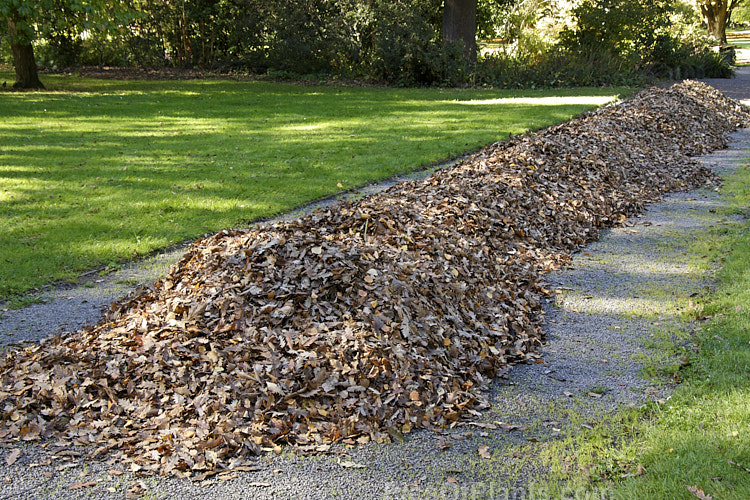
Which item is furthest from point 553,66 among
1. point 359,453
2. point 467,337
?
point 359,453

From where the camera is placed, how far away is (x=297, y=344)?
373 cm

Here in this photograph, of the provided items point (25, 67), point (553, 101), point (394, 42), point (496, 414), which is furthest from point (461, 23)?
point (496, 414)

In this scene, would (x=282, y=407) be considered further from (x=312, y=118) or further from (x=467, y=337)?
(x=312, y=118)

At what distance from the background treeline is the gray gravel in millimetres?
14795

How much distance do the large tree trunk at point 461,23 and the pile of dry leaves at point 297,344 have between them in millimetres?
15231

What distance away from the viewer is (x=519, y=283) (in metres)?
5.17

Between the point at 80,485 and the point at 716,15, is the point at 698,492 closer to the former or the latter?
the point at 80,485

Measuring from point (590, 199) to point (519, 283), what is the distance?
7.96ft

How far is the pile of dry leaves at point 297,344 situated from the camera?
10.8 ft

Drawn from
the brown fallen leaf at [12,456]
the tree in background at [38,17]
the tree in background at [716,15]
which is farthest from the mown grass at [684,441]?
the tree in background at [716,15]

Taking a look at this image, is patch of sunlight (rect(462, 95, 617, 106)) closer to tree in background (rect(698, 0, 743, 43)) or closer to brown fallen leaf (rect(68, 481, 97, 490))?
brown fallen leaf (rect(68, 481, 97, 490))

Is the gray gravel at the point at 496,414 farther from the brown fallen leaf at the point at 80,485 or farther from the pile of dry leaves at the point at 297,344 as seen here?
the pile of dry leaves at the point at 297,344

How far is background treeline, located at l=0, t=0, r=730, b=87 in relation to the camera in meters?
19.5

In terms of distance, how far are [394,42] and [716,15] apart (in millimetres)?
26764
